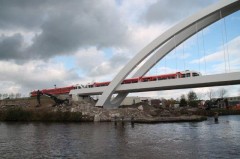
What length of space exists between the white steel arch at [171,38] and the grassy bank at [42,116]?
5.60 meters

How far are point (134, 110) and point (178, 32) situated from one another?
17.8 metres

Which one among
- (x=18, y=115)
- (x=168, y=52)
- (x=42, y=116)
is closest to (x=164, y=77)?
(x=168, y=52)

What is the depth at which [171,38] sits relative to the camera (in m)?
42.7

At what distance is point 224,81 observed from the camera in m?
36.2

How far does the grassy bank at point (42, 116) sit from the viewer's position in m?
46.4

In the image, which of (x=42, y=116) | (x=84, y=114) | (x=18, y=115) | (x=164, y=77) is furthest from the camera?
(x=18, y=115)

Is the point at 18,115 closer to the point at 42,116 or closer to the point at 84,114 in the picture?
the point at 42,116

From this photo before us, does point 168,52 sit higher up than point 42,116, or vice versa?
point 168,52

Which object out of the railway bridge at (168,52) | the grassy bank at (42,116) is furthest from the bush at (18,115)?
the railway bridge at (168,52)

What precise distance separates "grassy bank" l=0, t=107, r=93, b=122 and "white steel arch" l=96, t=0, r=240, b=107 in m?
5.60

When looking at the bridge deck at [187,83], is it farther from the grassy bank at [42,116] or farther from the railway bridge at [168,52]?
the grassy bank at [42,116]

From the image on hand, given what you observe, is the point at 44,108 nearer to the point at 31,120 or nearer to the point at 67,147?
the point at 31,120

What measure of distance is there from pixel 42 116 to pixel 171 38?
83.1ft

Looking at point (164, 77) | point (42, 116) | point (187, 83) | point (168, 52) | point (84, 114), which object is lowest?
point (42, 116)
